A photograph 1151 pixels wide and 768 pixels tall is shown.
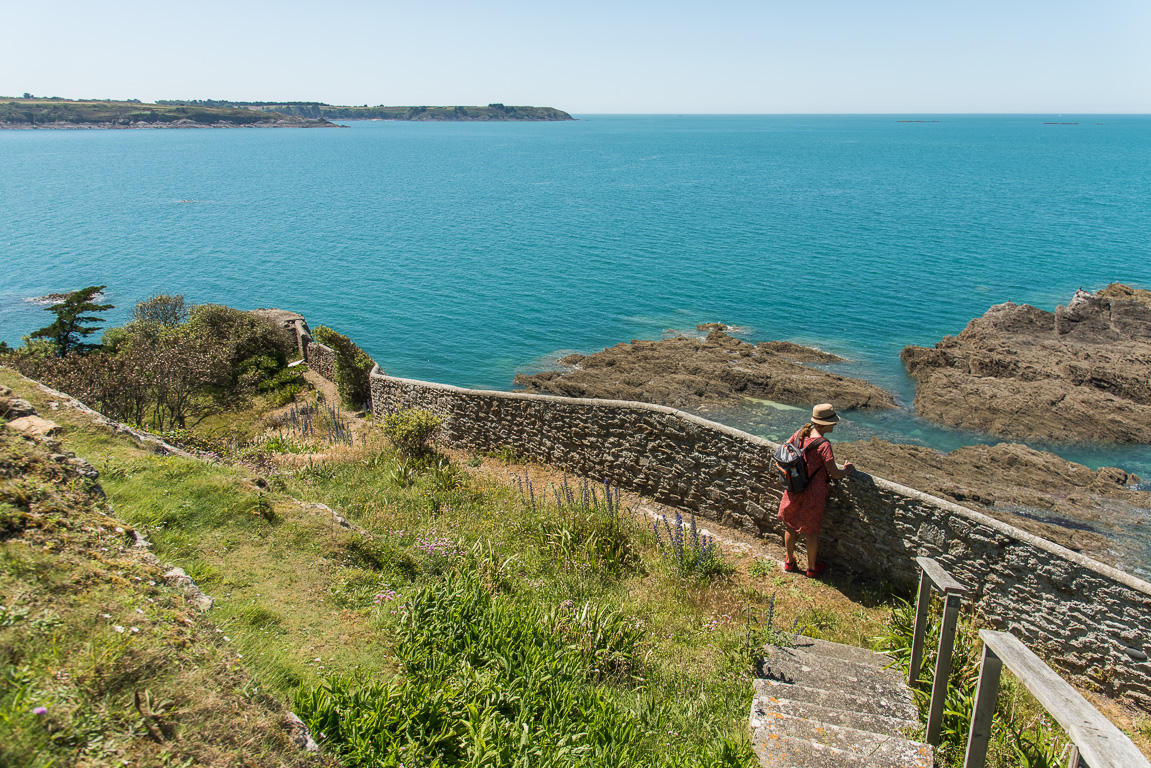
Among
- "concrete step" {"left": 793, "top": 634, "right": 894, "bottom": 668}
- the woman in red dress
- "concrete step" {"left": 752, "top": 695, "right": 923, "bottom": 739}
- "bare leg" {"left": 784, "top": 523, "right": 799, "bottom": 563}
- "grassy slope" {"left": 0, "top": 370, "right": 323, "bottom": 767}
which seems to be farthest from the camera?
"bare leg" {"left": 784, "top": 523, "right": 799, "bottom": 563}

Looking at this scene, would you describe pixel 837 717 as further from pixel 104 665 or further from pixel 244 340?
pixel 244 340

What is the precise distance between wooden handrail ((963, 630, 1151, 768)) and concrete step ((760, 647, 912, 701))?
5.54ft

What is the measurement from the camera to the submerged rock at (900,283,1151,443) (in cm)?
2116

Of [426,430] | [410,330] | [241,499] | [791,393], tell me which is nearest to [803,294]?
[791,393]

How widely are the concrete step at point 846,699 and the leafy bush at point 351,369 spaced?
17488 millimetres

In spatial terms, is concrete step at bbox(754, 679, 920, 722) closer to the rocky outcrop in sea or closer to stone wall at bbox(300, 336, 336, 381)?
the rocky outcrop in sea

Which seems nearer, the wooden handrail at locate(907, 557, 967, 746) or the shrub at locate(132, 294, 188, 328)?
the wooden handrail at locate(907, 557, 967, 746)

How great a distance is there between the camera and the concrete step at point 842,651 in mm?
6574

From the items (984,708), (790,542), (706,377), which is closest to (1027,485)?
(706,377)

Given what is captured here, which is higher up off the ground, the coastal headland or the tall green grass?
the tall green grass


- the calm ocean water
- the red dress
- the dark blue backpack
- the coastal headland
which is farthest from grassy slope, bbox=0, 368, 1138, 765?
the calm ocean water

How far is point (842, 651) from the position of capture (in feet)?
22.2

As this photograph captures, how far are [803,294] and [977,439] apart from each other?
1819 centimetres

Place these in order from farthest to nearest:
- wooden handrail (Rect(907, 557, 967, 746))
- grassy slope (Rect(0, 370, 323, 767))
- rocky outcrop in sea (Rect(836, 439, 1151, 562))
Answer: rocky outcrop in sea (Rect(836, 439, 1151, 562)) < wooden handrail (Rect(907, 557, 967, 746)) < grassy slope (Rect(0, 370, 323, 767))
